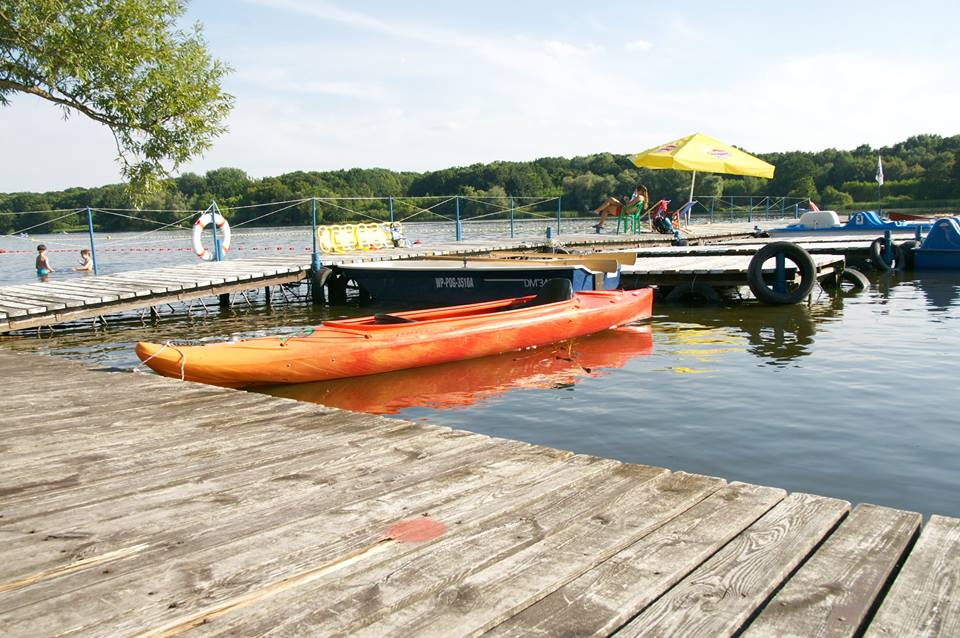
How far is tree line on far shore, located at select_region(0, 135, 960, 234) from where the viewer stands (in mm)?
39500

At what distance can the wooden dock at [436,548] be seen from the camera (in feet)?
6.19

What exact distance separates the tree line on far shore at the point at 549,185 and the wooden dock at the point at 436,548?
107ft

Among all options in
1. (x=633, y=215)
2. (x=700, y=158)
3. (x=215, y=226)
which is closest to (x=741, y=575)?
(x=215, y=226)

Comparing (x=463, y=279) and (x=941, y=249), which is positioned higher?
(x=463, y=279)

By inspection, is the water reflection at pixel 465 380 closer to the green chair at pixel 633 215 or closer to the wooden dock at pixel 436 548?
the wooden dock at pixel 436 548

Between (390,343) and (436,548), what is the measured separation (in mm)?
4975

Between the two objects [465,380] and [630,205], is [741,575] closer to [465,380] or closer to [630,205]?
[465,380]

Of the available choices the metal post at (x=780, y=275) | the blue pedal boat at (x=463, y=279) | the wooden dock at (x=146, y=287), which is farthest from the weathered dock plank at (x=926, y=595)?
the metal post at (x=780, y=275)

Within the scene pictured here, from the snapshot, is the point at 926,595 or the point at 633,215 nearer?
the point at 926,595

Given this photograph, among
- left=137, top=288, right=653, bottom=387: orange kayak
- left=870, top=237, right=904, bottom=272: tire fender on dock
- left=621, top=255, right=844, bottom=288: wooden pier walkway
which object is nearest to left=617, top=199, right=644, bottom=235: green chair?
left=870, top=237, right=904, bottom=272: tire fender on dock

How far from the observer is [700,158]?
686 inches

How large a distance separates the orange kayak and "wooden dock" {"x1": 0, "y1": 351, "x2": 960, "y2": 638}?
2561 millimetres

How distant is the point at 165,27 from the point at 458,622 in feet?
39.1

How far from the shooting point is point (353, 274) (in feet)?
43.1
